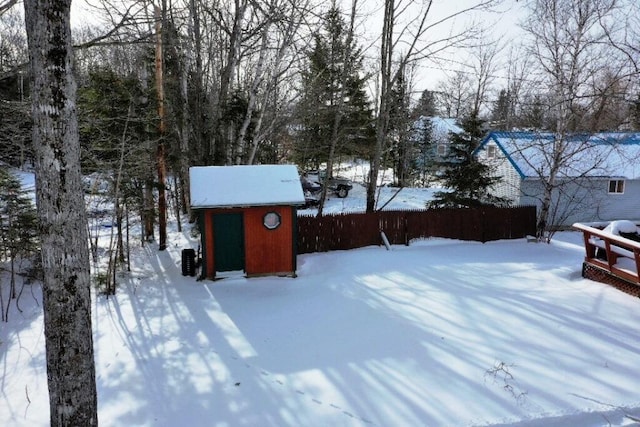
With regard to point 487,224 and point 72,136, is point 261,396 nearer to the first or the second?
point 72,136

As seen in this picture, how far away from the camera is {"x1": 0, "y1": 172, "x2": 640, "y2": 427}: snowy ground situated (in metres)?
4.58

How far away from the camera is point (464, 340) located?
6.20 m

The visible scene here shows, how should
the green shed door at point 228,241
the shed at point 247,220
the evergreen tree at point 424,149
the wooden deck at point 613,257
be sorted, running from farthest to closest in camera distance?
the evergreen tree at point 424,149, the green shed door at point 228,241, the shed at point 247,220, the wooden deck at point 613,257

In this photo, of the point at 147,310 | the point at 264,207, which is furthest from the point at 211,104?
the point at 147,310

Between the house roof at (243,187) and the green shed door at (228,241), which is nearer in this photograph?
the house roof at (243,187)

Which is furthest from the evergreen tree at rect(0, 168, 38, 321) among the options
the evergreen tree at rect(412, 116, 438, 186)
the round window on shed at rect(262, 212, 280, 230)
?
the evergreen tree at rect(412, 116, 438, 186)

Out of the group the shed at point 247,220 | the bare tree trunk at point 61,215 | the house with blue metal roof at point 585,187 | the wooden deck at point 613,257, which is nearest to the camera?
the bare tree trunk at point 61,215

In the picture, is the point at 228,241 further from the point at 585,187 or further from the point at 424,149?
the point at 424,149

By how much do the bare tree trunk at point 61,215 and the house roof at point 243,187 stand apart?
5.63m

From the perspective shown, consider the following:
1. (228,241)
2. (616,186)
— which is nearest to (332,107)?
(228,241)

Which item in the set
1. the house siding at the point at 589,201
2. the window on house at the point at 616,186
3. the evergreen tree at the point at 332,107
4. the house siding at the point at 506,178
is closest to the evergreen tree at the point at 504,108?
the house siding at the point at 506,178

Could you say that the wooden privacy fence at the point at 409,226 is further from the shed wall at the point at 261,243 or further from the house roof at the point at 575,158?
the house roof at the point at 575,158

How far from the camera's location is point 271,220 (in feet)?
30.8

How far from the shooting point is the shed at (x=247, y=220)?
9055 millimetres
